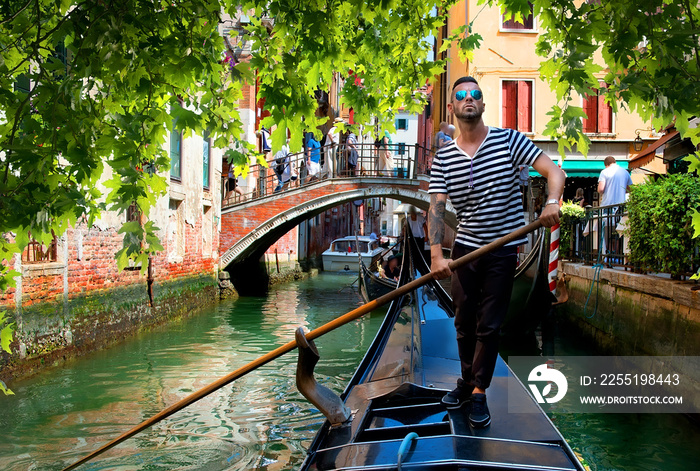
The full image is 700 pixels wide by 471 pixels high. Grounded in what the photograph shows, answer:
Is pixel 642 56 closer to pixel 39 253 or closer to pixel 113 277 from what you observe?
pixel 39 253


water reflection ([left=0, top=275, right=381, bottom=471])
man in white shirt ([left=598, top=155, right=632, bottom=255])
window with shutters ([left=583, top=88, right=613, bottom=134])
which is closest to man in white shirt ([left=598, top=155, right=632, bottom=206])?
man in white shirt ([left=598, top=155, right=632, bottom=255])

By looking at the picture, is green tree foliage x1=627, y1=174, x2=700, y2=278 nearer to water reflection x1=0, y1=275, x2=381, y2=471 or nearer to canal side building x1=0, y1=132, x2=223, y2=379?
water reflection x1=0, y1=275, x2=381, y2=471

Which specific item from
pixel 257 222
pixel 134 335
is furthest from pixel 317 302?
pixel 134 335

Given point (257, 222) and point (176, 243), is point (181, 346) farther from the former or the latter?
point (257, 222)

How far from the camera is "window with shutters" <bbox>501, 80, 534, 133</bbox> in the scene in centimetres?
1021

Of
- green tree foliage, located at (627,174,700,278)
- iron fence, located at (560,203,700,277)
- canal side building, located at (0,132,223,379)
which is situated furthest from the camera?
iron fence, located at (560,203,700,277)

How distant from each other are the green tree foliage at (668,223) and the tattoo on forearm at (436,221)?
1906mm

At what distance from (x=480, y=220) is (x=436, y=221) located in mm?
152

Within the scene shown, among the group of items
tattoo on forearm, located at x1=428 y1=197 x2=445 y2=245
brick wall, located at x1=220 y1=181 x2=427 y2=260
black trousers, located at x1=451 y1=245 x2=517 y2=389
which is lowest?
black trousers, located at x1=451 y1=245 x2=517 y2=389

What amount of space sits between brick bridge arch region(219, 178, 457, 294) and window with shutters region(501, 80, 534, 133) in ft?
5.86

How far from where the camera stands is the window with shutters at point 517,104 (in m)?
10.2

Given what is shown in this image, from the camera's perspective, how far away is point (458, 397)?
198cm

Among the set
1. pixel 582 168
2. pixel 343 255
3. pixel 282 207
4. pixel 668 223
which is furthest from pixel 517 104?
pixel 668 223

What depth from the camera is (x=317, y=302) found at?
918cm
